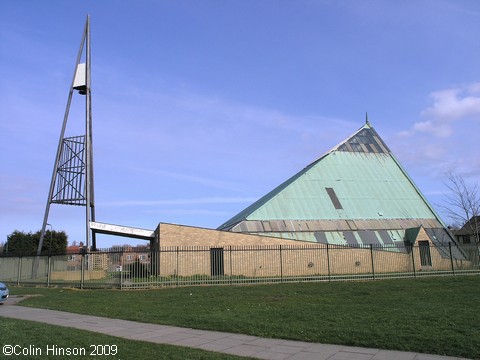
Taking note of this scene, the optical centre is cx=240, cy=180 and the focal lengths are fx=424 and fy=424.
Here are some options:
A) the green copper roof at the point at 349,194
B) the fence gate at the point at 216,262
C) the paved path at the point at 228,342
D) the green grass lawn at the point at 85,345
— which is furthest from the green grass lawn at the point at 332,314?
the green copper roof at the point at 349,194

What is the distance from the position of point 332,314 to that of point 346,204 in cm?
2694

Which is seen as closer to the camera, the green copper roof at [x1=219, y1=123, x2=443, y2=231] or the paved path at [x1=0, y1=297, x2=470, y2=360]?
the paved path at [x1=0, y1=297, x2=470, y2=360]

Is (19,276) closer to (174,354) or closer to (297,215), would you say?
(297,215)

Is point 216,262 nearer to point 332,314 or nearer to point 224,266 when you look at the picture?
point 224,266

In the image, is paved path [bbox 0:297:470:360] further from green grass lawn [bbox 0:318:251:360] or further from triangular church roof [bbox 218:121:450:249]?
triangular church roof [bbox 218:121:450:249]

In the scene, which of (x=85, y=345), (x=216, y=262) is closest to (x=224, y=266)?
(x=216, y=262)

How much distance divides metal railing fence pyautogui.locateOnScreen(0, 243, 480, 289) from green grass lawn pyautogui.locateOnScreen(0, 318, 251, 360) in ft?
43.9

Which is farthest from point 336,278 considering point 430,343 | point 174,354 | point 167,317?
point 174,354

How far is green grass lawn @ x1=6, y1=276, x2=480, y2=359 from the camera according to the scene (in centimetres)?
815

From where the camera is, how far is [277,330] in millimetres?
9367

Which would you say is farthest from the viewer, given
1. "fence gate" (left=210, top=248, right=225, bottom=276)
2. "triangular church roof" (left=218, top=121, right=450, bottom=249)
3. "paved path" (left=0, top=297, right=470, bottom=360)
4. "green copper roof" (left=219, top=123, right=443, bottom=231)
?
"green copper roof" (left=219, top=123, right=443, bottom=231)

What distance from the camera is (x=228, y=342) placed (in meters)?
8.42

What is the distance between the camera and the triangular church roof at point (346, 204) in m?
33.8

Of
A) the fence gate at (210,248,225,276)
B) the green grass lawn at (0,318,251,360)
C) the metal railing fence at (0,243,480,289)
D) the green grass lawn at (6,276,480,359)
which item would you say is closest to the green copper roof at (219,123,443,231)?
the metal railing fence at (0,243,480,289)
